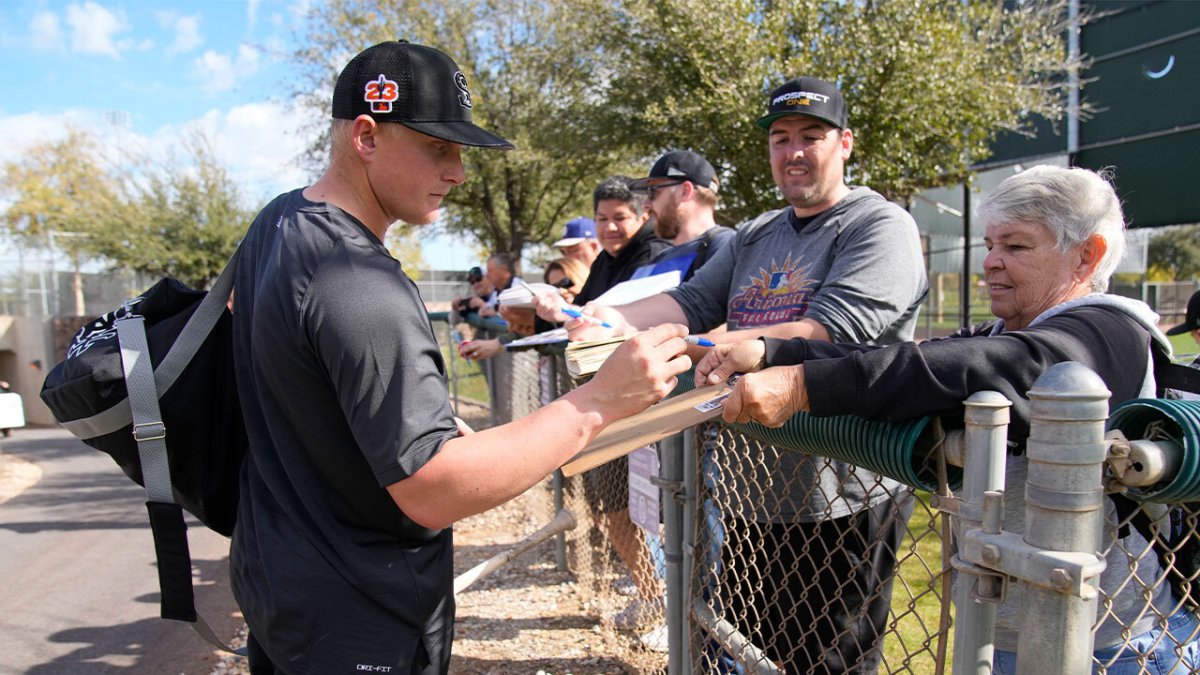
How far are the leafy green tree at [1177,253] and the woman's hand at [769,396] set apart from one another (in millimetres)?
26669

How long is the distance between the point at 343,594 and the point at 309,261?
2.14 feet

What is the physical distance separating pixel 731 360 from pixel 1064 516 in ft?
2.35

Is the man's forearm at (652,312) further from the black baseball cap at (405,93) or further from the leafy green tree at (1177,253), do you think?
the leafy green tree at (1177,253)

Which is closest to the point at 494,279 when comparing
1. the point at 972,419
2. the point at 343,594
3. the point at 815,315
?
the point at 815,315

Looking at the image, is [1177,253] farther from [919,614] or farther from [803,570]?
[803,570]

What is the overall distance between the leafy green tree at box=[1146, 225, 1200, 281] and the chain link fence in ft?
82.1

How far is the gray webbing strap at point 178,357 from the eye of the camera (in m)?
1.63

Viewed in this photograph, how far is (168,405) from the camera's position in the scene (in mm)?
1657

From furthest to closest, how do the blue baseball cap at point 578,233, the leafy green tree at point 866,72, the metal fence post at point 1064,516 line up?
the leafy green tree at point 866,72
the blue baseball cap at point 578,233
the metal fence post at point 1064,516

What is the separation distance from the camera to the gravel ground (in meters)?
3.61

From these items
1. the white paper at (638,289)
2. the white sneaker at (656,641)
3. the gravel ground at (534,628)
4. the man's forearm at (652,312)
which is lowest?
the gravel ground at (534,628)

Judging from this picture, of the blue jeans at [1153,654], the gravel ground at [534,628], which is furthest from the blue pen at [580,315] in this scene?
the gravel ground at [534,628]

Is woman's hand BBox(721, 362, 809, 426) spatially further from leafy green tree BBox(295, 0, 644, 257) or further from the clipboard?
leafy green tree BBox(295, 0, 644, 257)

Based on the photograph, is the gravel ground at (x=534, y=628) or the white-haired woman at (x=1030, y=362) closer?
the white-haired woman at (x=1030, y=362)
